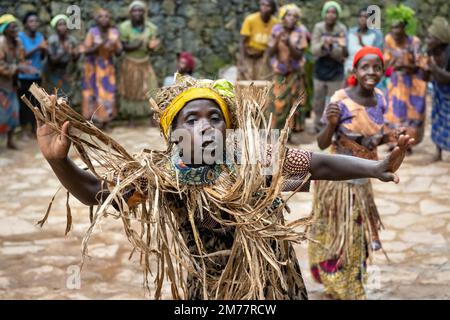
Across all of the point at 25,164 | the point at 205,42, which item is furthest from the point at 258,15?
the point at 25,164

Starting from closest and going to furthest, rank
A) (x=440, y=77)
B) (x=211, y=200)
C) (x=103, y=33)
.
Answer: (x=211, y=200)
(x=440, y=77)
(x=103, y=33)

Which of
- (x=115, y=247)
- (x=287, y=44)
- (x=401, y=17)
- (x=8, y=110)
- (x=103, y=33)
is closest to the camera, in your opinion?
(x=115, y=247)

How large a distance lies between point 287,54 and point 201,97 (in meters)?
7.06

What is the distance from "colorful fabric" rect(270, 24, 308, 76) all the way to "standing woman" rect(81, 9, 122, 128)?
7.44ft

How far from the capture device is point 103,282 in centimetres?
534

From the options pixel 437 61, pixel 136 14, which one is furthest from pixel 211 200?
pixel 136 14

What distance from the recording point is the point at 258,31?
1017 centimetres

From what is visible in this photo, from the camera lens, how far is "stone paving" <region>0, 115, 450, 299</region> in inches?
205

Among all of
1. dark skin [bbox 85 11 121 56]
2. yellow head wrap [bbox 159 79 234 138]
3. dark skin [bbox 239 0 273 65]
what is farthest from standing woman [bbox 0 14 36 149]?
yellow head wrap [bbox 159 79 234 138]

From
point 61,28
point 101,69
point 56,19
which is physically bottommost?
point 101,69

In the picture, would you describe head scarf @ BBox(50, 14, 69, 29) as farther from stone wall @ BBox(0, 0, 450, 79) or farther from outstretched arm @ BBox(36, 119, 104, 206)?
outstretched arm @ BBox(36, 119, 104, 206)

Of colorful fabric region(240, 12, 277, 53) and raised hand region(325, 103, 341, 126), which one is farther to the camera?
colorful fabric region(240, 12, 277, 53)

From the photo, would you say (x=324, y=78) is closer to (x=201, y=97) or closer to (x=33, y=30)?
(x=33, y=30)
